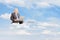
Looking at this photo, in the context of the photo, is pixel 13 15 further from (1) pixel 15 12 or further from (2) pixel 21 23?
(2) pixel 21 23

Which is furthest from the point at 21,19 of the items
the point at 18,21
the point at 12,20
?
the point at 12,20

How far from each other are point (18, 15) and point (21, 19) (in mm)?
738

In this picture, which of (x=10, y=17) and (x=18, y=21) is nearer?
(x=18, y=21)

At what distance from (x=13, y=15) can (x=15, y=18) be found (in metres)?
0.53

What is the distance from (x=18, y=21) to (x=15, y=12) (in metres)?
1.38

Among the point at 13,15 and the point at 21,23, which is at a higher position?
the point at 13,15

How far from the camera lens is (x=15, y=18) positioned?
12.7m

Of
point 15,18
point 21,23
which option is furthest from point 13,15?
point 21,23

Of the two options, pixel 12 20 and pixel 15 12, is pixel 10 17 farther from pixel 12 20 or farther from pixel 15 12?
pixel 15 12

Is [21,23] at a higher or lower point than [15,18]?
lower

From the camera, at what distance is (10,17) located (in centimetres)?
1345

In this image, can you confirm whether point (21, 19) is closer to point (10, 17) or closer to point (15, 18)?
point (15, 18)

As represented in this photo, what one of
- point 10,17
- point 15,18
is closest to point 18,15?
point 15,18

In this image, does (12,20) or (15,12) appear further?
(12,20)
